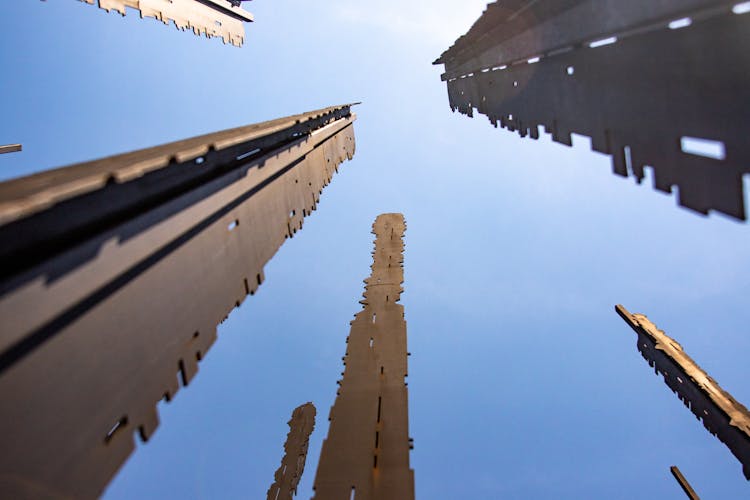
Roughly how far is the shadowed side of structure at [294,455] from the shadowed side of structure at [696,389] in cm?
1882

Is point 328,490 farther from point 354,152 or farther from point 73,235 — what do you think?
point 354,152

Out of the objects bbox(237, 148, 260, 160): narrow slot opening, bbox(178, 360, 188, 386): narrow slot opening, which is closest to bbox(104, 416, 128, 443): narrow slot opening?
bbox(178, 360, 188, 386): narrow slot opening

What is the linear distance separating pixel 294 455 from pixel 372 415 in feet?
31.5

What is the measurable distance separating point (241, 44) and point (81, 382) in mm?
34302

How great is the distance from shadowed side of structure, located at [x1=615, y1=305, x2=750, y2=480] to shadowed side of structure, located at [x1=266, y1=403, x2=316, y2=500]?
18818 millimetres

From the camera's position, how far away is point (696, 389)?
20.9 metres

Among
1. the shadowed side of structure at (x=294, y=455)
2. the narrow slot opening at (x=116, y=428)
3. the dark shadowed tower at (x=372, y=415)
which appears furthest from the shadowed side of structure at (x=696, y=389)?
the narrow slot opening at (x=116, y=428)

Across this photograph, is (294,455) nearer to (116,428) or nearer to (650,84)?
(116,428)

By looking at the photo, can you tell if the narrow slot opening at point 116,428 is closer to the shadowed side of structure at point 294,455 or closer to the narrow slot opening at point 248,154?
the narrow slot opening at point 248,154

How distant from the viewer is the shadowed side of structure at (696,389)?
1847cm

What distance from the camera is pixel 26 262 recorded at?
12.3ft

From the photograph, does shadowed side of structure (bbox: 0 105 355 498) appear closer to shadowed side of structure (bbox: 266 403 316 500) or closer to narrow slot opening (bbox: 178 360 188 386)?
narrow slot opening (bbox: 178 360 188 386)

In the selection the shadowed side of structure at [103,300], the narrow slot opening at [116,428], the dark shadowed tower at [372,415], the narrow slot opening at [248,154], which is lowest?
the dark shadowed tower at [372,415]

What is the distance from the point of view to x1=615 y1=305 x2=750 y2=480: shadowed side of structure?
60.6 ft
